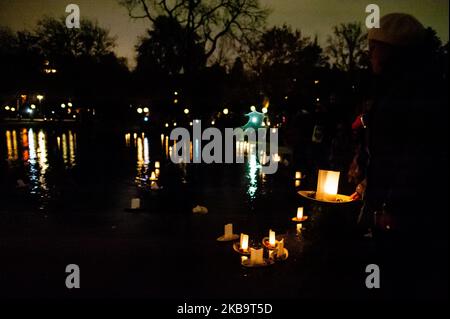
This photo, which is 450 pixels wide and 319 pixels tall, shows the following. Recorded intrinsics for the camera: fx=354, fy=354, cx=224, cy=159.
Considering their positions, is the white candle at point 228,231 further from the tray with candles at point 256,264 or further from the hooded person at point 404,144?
the hooded person at point 404,144

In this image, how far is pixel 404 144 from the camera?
1.78 meters

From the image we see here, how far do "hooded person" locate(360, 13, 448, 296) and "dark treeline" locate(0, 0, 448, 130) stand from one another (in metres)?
17.4

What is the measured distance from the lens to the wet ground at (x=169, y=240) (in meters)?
4.11

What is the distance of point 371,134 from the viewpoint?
6.42 feet

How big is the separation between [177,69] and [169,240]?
79.9ft

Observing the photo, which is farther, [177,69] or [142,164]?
[177,69]

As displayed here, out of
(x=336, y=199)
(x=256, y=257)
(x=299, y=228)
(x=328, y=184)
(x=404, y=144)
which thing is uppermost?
(x=404, y=144)

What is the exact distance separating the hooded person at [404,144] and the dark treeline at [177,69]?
17.4m

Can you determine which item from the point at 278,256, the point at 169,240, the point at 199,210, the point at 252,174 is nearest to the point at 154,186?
the point at 199,210

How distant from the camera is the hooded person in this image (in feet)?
5.69

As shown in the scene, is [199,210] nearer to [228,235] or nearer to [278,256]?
[228,235]

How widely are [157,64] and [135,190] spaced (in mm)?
26771
